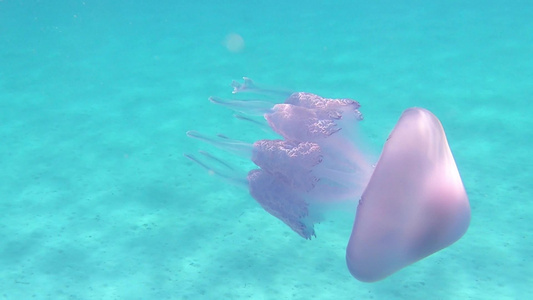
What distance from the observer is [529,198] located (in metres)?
4.57

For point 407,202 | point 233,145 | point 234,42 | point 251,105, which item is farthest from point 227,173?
point 234,42

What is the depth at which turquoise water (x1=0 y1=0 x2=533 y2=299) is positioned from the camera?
3.73 m

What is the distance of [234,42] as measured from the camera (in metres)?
12.8

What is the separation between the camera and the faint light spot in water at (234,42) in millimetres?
12114

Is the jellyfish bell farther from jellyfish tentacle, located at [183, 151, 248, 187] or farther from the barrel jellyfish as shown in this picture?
jellyfish tentacle, located at [183, 151, 248, 187]


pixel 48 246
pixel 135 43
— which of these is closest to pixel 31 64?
pixel 135 43

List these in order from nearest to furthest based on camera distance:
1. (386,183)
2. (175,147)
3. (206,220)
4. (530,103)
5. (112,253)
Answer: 1. (386,183)
2. (112,253)
3. (206,220)
4. (175,147)
5. (530,103)

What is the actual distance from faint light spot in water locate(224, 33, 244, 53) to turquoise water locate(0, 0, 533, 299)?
0.30ft

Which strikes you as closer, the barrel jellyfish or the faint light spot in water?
the barrel jellyfish

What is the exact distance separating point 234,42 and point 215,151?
7.40m

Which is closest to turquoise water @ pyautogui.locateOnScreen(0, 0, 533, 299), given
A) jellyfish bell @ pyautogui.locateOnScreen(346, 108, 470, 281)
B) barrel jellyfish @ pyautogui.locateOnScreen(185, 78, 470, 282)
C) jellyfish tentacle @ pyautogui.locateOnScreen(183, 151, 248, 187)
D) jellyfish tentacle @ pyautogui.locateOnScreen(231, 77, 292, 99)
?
barrel jellyfish @ pyautogui.locateOnScreen(185, 78, 470, 282)

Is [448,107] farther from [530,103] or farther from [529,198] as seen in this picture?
[529,198]

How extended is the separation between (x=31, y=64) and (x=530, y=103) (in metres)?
11.9

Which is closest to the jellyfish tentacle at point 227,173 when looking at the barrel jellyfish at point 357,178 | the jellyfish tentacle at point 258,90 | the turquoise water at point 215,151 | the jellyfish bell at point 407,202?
the barrel jellyfish at point 357,178
